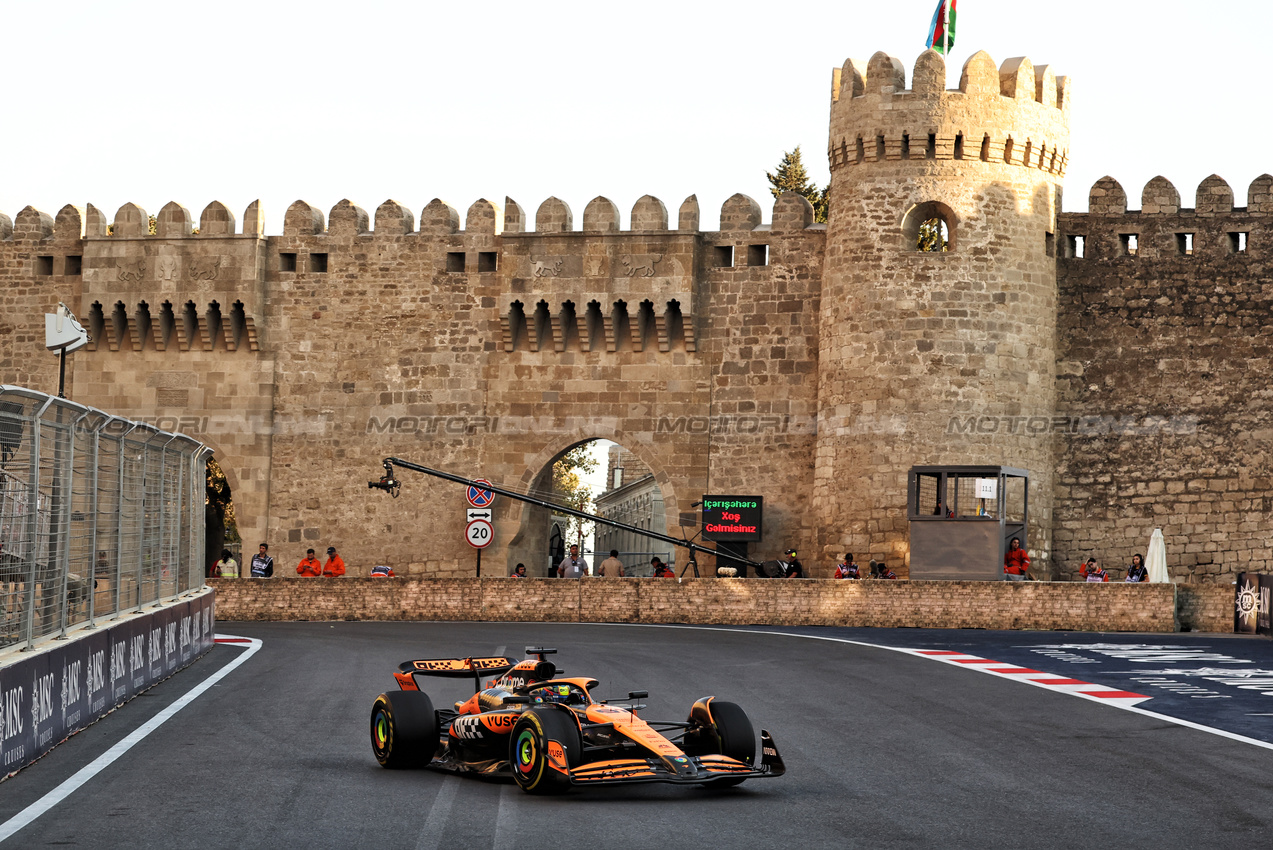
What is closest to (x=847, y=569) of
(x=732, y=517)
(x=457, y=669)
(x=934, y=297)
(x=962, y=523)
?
(x=962, y=523)

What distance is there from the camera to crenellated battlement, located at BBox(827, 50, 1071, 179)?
3067 cm

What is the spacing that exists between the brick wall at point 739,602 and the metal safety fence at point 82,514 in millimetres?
8720

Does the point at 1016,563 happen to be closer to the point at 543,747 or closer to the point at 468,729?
the point at 468,729

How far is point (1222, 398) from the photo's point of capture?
101 feet

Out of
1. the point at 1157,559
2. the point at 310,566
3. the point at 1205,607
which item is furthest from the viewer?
the point at 310,566

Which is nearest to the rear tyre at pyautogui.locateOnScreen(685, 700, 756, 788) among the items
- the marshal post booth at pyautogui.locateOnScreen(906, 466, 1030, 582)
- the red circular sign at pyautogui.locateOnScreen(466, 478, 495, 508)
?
the marshal post booth at pyautogui.locateOnScreen(906, 466, 1030, 582)

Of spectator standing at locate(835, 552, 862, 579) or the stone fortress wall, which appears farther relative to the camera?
the stone fortress wall

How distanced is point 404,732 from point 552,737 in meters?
1.38

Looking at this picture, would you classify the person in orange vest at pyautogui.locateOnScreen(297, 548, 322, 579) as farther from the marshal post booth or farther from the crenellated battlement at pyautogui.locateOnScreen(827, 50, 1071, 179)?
the crenellated battlement at pyautogui.locateOnScreen(827, 50, 1071, 179)

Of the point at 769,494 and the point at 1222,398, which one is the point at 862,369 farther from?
the point at 1222,398

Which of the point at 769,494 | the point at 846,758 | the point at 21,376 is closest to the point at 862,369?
the point at 769,494

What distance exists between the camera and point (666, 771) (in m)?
8.72

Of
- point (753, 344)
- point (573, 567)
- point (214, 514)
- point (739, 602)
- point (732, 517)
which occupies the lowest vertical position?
point (739, 602)

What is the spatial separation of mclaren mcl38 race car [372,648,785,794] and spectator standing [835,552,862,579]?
1892 centimetres
